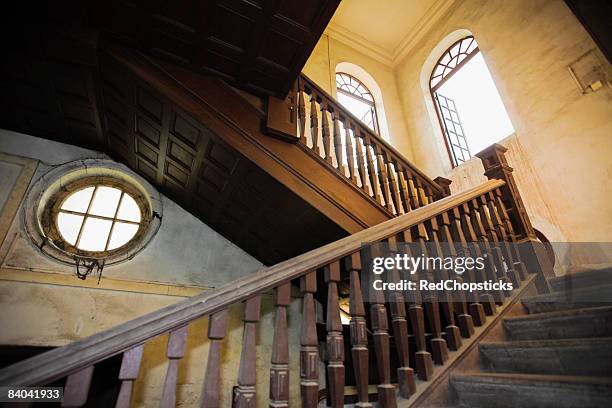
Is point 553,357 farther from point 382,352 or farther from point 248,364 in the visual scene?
point 248,364

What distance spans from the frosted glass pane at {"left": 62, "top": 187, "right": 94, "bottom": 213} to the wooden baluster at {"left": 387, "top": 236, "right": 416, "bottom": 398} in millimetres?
3506

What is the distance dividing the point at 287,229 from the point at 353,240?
5.70 feet

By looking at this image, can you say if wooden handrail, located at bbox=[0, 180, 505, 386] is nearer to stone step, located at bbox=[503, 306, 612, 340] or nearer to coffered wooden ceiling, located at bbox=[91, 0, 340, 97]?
stone step, located at bbox=[503, 306, 612, 340]

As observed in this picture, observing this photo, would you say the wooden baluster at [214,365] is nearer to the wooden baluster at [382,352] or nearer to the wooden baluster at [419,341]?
the wooden baluster at [382,352]

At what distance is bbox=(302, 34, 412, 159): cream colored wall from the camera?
6482 mm

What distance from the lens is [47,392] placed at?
0.86 metres

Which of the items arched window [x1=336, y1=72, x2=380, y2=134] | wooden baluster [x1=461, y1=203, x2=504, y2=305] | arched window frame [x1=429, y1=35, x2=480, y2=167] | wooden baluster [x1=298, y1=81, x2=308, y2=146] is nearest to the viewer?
wooden baluster [x1=461, y1=203, x2=504, y2=305]

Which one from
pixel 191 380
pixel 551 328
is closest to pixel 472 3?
pixel 551 328

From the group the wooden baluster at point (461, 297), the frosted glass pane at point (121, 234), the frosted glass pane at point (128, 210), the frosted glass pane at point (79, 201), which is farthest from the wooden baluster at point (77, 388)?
the frosted glass pane at point (79, 201)

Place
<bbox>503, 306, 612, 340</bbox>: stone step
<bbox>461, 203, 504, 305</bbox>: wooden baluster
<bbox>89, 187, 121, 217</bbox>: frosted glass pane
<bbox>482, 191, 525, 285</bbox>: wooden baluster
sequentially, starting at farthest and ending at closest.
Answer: <bbox>89, 187, 121, 217</bbox>: frosted glass pane
<bbox>482, 191, 525, 285</bbox>: wooden baluster
<bbox>461, 203, 504, 305</bbox>: wooden baluster
<bbox>503, 306, 612, 340</bbox>: stone step

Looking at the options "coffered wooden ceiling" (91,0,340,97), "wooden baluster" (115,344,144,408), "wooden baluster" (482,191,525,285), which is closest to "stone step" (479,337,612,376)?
"wooden baluster" (482,191,525,285)

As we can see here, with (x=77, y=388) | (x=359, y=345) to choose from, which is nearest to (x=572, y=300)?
(x=359, y=345)

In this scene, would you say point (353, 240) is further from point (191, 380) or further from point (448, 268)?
point (191, 380)

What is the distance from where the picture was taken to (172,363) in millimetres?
1017
